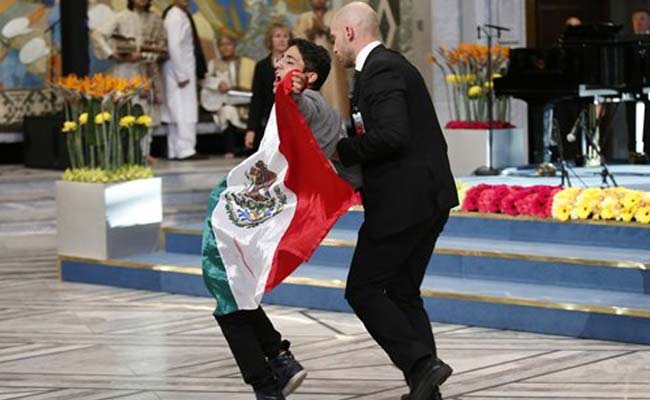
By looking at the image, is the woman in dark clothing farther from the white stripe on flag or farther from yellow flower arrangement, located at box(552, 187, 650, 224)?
the white stripe on flag

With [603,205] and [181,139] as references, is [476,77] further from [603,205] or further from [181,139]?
[603,205]

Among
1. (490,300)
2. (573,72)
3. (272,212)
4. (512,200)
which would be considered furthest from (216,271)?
(573,72)

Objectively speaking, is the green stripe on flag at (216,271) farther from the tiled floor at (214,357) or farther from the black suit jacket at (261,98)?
the black suit jacket at (261,98)

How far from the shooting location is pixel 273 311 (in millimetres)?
8539

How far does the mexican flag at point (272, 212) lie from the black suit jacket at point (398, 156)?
0.12m

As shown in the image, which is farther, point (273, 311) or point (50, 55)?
point (50, 55)

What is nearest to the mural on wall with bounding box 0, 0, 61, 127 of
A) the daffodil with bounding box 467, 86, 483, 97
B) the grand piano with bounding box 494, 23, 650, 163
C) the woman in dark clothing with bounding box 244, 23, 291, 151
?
the daffodil with bounding box 467, 86, 483, 97

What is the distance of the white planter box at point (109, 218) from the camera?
9.70 meters

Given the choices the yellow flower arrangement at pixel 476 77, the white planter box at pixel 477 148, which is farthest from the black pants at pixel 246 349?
the yellow flower arrangement at pixel 476 77

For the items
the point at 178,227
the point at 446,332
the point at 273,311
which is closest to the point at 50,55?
the point at 178,227

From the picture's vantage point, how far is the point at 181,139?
15.8 m

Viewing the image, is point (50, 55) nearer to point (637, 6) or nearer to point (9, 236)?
point (9, 236)

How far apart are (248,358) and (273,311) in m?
2.86

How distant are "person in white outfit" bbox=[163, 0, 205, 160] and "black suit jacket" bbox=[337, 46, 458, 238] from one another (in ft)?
32.8
